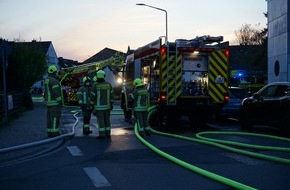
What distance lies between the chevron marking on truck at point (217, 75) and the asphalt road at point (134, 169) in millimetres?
4023

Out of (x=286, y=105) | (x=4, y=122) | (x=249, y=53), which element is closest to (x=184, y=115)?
(x=286, y=105)

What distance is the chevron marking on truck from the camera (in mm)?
13695

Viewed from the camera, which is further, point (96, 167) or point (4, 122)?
point (4, 122)

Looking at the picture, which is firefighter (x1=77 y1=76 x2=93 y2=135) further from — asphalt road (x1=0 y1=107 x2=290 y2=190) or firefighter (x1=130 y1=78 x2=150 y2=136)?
asphalt road (x1=0 y1=107 x2=290 y2=190)

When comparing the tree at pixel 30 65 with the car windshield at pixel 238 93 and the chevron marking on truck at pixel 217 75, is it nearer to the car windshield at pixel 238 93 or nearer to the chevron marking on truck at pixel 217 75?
the car windshield at pixel 238 93

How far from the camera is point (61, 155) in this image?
29.0 feet

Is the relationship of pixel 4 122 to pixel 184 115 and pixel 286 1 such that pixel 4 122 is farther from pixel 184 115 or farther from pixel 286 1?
pixel 286 1

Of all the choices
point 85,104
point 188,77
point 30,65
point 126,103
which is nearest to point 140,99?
point 85,104

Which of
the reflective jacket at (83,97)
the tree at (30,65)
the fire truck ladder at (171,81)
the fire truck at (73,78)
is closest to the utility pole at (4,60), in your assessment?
the reflective jacket at (83,97)

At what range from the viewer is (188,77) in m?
13.7

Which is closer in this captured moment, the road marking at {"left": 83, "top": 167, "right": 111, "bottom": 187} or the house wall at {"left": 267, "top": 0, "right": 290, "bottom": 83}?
the road marking at {"left": 83, "top": 167, "right": 111, "bottom": 187}

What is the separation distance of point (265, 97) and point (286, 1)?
40.1ft

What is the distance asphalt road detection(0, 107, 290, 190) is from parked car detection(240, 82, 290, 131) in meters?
1.80

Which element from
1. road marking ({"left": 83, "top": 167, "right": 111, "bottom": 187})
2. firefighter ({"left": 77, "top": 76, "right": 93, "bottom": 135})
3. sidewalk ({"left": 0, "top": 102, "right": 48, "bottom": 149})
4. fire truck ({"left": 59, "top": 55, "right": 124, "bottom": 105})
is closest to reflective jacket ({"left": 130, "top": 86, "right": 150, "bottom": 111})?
firefighter ({"left": 77, "top": 76, "right": 93, "bottom": 135})
